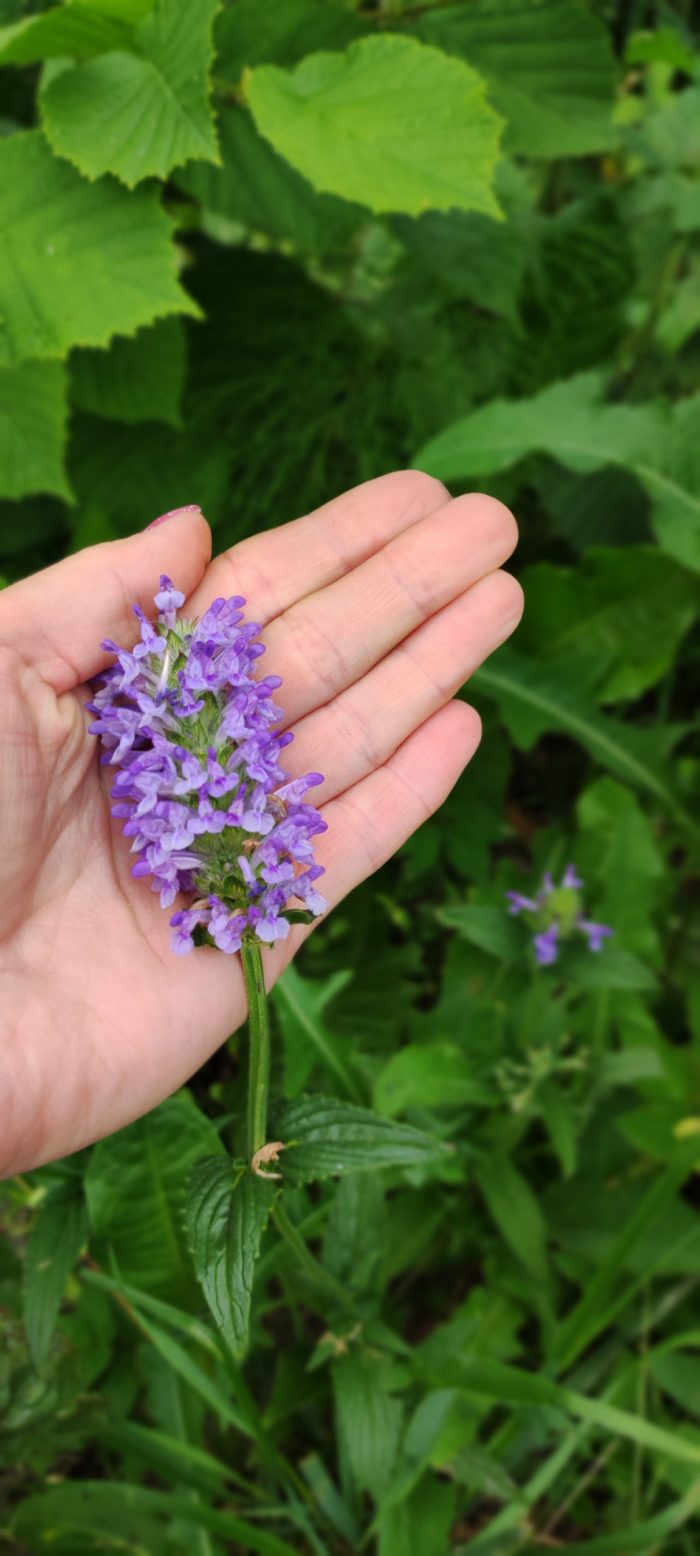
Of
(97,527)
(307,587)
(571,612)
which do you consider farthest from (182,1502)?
(571,612)

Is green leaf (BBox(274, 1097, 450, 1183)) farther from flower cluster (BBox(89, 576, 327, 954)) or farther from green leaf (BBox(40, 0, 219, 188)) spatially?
green leaf (BBox(40, 0, 219, 188))

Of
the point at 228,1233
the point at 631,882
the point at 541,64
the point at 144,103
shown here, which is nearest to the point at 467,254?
the point at 541,64

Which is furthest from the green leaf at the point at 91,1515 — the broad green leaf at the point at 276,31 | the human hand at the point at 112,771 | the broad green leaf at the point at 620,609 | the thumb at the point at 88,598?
the broad green leaf at the point at 276,31

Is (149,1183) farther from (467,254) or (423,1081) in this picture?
(467,254)

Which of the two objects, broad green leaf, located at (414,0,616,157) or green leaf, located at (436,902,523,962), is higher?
broad green leaf, located at (414,0,616,157)

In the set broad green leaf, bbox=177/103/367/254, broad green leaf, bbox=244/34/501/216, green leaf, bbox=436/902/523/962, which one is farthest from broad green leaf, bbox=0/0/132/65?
green leaf, bbox=436/902/523/962

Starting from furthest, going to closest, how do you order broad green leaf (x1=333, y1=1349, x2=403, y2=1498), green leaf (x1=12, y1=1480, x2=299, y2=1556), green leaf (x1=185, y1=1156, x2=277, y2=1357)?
1. green leaf (x1=12, y1=1480, x2=299, y2=1556)
2. broad green leaf (x1=333, y1=1349, x2=403, y2=1498)
3. green leaf (x1=185, y1=1156, x2=277, y2=1357)
